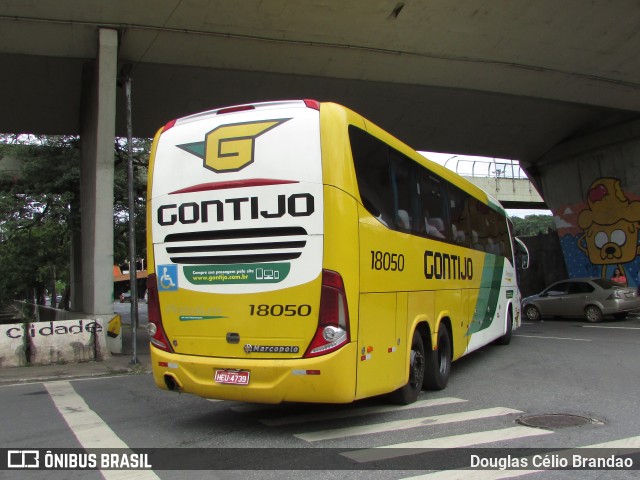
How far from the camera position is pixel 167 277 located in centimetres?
604

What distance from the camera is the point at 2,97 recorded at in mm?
16406

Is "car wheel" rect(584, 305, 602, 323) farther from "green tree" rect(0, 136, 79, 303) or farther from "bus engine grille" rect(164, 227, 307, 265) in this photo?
"green tree" rect(0, 136, 79, 303)

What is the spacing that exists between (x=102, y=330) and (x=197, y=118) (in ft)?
26.8

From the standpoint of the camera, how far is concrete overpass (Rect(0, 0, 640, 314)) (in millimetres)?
12922

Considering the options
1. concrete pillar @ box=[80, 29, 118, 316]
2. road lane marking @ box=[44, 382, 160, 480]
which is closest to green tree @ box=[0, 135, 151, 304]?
concrete pillar @ box=[80, 29, 118, 316]

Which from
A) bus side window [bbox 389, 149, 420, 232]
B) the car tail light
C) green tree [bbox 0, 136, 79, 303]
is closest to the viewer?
bus side window [bbox 389, 149, 420, 232]

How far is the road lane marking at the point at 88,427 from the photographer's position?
465 centimetres

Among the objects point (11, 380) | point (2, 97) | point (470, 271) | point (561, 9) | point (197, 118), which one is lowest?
point (11, 380)

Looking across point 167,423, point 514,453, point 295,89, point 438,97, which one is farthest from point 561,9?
point 167,423

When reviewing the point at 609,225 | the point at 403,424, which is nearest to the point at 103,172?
the point at 403,424

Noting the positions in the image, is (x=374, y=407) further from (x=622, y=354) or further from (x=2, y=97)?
(x=2, y=97)

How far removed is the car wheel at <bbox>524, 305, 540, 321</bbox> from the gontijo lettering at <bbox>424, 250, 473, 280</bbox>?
503 inches

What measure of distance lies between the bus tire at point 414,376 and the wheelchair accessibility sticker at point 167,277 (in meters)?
3.03

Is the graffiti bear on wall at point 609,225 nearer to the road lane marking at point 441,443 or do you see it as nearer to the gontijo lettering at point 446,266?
the gontijo lettering at point 446,266
